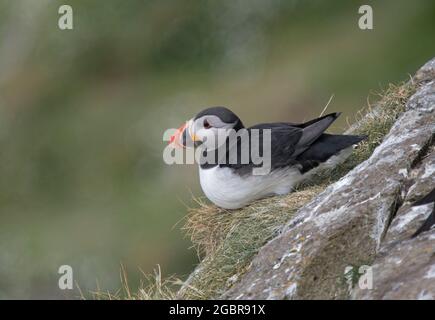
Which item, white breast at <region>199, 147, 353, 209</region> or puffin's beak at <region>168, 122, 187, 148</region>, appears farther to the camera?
puffin's beak at <region>168, 122, 187, 148</region>

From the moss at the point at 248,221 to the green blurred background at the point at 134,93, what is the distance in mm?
4752

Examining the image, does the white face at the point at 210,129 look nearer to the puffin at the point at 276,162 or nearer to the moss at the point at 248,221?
the puffin at the point at 276,162

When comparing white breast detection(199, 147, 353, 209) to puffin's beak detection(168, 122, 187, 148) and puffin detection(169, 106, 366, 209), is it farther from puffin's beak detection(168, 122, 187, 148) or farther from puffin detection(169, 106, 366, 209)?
puffin's beak detection(168, 122, 187, 148)

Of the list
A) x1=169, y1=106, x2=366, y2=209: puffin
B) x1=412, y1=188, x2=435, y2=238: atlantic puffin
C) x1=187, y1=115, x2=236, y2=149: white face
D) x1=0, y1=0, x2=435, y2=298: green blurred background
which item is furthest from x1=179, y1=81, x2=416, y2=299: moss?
x1=0, y1=0, x2=435, y2=298: green blurred background

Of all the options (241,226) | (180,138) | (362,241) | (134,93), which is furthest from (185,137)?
(134,93)

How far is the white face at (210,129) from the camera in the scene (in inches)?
266

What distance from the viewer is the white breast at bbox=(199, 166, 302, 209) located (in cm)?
624

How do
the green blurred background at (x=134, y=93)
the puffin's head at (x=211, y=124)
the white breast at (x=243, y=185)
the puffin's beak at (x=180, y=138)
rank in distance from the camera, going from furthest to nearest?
the green blurred background at (x=134, y=93), the puffin's beak at (x=180, y=138), the puffin's head at (x=211, y=124), the white breast at (x=243, y=185)

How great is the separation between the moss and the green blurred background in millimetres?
4752

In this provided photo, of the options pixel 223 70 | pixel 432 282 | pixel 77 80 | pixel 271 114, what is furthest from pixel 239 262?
pixel 77 80

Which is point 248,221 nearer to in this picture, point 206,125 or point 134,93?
point 206,125

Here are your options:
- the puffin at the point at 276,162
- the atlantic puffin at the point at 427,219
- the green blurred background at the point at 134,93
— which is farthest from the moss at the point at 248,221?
the green blurred background at the point at 134,93

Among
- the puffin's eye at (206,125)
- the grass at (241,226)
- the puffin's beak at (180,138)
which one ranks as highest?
the puffin's eye at (206,125)

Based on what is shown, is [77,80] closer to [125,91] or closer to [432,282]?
[125,91]
